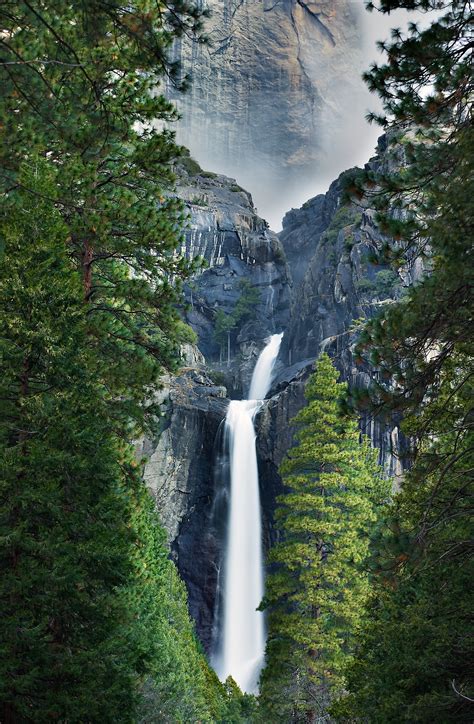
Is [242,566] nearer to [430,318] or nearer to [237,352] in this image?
[237,352]

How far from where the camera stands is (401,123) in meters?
6.82

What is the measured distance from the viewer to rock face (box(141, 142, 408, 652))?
37.8 meters

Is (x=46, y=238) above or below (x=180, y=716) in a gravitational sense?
above

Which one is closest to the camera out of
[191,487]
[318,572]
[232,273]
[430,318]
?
[430,318]

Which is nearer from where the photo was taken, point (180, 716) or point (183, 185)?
point (180, 716)

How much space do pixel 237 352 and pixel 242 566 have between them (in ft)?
92.7

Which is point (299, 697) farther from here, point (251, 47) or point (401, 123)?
point (251, 47)

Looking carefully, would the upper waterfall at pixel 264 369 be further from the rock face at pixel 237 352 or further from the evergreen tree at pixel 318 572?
the evergreen tree at pixel 318 572

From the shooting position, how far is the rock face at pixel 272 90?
109m

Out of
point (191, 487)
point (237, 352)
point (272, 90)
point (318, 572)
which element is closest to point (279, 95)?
point (272, 90)

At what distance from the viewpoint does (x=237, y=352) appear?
6281cm

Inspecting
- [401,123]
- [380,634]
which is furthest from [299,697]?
[401,123]

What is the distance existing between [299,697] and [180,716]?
2892mm

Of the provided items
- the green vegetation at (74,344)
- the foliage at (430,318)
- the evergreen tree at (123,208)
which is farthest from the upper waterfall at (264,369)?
the foliage at (430,318)
